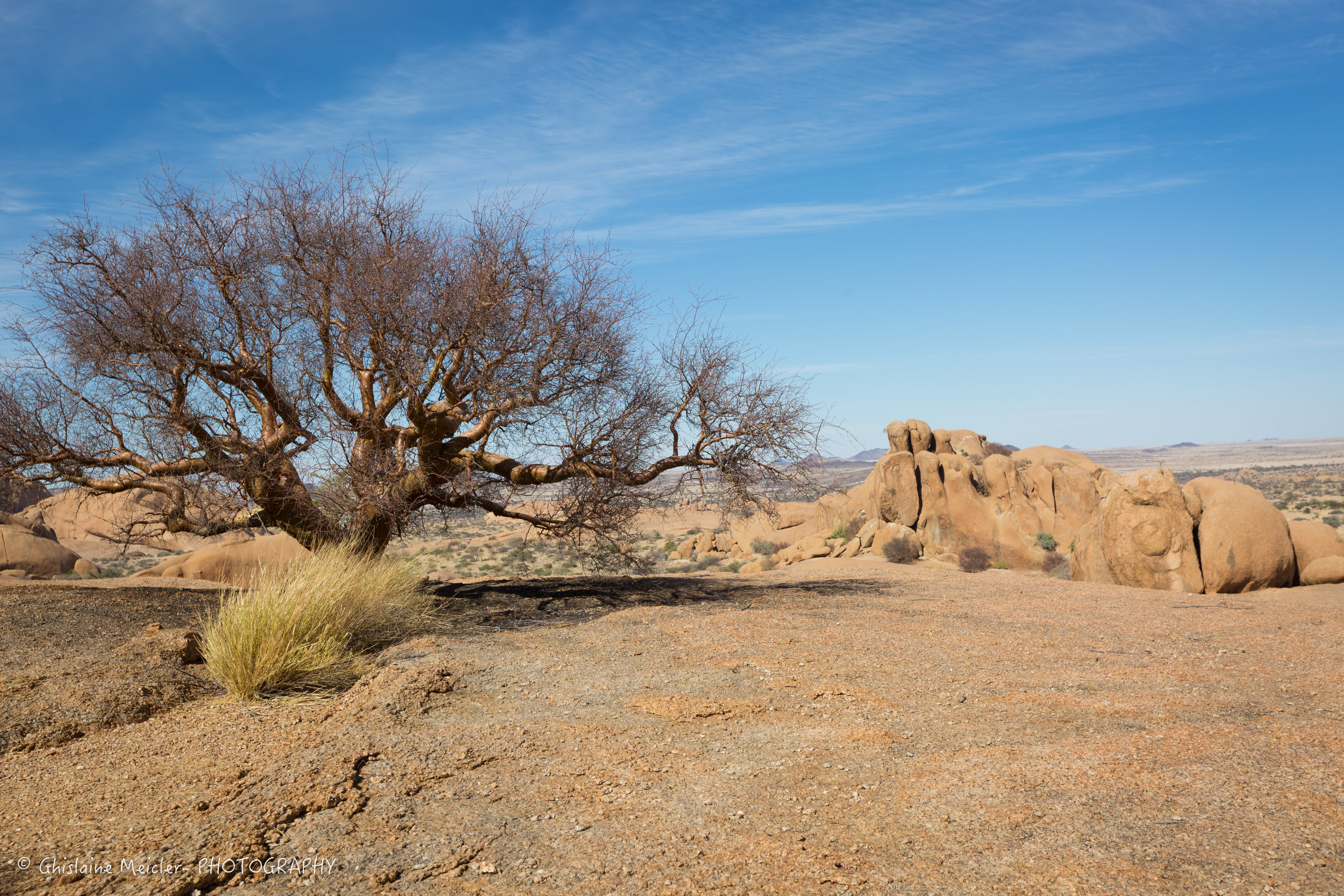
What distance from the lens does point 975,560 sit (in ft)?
78.2

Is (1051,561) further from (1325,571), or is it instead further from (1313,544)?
(1325,571)

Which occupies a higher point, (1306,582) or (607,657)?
(607,657)

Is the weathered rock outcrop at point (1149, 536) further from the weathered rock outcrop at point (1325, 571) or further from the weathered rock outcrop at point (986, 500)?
the weathered rock outcrop at point (986, 500)

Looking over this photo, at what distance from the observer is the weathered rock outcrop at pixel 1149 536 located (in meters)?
15.2

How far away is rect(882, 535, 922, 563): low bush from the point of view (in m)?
22.3

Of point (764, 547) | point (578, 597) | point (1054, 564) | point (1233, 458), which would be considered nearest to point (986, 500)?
point (1054, 564)

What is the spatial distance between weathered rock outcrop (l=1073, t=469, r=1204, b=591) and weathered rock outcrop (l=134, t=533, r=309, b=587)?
16647 mm

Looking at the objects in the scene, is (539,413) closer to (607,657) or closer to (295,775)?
(607,657)

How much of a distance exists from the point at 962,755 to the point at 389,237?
31.7ft

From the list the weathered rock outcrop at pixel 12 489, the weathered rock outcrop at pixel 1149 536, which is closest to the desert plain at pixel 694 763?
the weathered rock outcrop at pixel 12 489

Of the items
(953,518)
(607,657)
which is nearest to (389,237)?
(607,657)

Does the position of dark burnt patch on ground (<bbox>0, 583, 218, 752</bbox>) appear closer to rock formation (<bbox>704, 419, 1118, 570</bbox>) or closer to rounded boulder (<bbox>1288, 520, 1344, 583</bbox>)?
rounded boulder (<bbox>1288, 520, 1344, 583</bbox>)

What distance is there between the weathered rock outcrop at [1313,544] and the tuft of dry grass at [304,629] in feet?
51.0

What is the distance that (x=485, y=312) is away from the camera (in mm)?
10258
